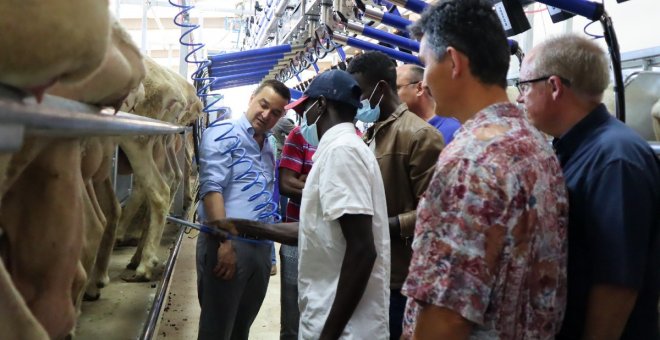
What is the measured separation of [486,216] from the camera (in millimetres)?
1202

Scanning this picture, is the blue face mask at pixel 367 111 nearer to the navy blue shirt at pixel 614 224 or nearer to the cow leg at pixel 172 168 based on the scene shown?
the navy blue shirt at pixel 614 224

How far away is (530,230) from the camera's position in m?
1.23

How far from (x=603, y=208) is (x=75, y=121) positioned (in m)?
1.18

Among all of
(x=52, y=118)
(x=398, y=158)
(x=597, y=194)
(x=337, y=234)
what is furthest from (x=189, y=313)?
(x=52, y=118)

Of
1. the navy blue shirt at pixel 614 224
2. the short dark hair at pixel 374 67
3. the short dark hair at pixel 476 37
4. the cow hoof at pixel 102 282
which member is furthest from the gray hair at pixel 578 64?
the cow hoof at pixel 102 282

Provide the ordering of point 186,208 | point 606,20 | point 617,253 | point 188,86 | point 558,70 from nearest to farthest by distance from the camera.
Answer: point 617,253, point 558,70, point 606,20, point 188,86, point 186,208

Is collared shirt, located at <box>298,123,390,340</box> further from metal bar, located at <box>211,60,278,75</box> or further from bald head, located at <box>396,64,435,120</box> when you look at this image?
metal bar, located at <box>211,60,278,75</box>

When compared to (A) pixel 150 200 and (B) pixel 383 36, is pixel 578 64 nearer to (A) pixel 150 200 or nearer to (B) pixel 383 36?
(B) pixel 383 36

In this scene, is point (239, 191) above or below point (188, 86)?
below

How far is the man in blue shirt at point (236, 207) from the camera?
2.78 meters

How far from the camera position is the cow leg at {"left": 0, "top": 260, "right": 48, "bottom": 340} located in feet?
2.75

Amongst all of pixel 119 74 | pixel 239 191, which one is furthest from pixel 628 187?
pixel 239 191

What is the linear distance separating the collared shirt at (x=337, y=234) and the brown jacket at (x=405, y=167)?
46 cm

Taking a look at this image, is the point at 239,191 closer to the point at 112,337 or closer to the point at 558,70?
the point at 112,337
